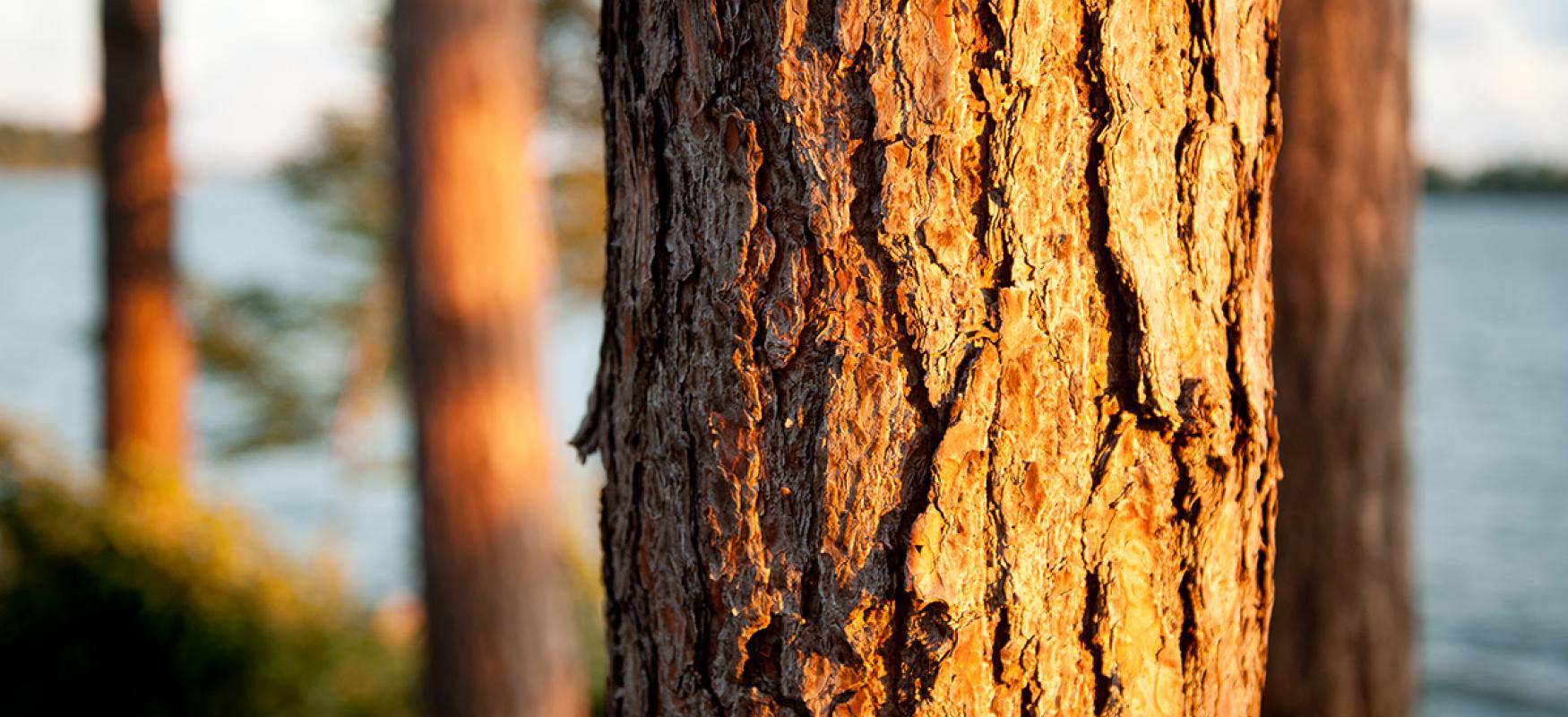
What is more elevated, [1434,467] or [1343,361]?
[1343,361]

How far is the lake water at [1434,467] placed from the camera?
1147 centimetres

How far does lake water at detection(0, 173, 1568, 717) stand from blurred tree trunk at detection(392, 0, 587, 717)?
0.95 m

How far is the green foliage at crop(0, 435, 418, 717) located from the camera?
551cm

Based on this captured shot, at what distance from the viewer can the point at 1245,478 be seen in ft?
3.32

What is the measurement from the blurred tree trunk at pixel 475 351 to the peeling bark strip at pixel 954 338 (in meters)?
3.70

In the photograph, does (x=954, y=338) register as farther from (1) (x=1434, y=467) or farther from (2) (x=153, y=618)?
(1) (x=1434, y=467)

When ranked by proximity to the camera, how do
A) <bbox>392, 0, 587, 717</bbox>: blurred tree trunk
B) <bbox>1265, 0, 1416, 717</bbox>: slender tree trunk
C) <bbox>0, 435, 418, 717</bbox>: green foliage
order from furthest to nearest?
<bbox>0, 435, 418, 717</bbox>: green foliage
<bbox>392, 0, 587, 717</bbox>: blurred tree trunk
<bbox>1265, 0, 1416, 717</bbox>: slender tree trunk

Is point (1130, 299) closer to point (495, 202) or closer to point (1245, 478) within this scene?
point (1245, 478)

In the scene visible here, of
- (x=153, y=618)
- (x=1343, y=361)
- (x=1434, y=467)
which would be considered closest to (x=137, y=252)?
(x=153, y=618)

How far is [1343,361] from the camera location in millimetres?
2842

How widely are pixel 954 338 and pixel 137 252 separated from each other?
7.35m

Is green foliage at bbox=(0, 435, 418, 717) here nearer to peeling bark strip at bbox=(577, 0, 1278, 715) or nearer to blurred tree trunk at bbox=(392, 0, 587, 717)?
blurred tree trunk at bbox=(392, 0, 587, 717)

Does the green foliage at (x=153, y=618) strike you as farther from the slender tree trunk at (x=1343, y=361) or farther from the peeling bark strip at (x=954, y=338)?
the peeling bark strip at (x=954, y=338)

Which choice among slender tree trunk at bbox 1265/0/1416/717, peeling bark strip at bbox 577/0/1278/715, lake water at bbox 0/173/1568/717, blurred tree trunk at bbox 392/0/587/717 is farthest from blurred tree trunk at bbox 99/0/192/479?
peeling bark strip at bbox 577/0/1278/715
